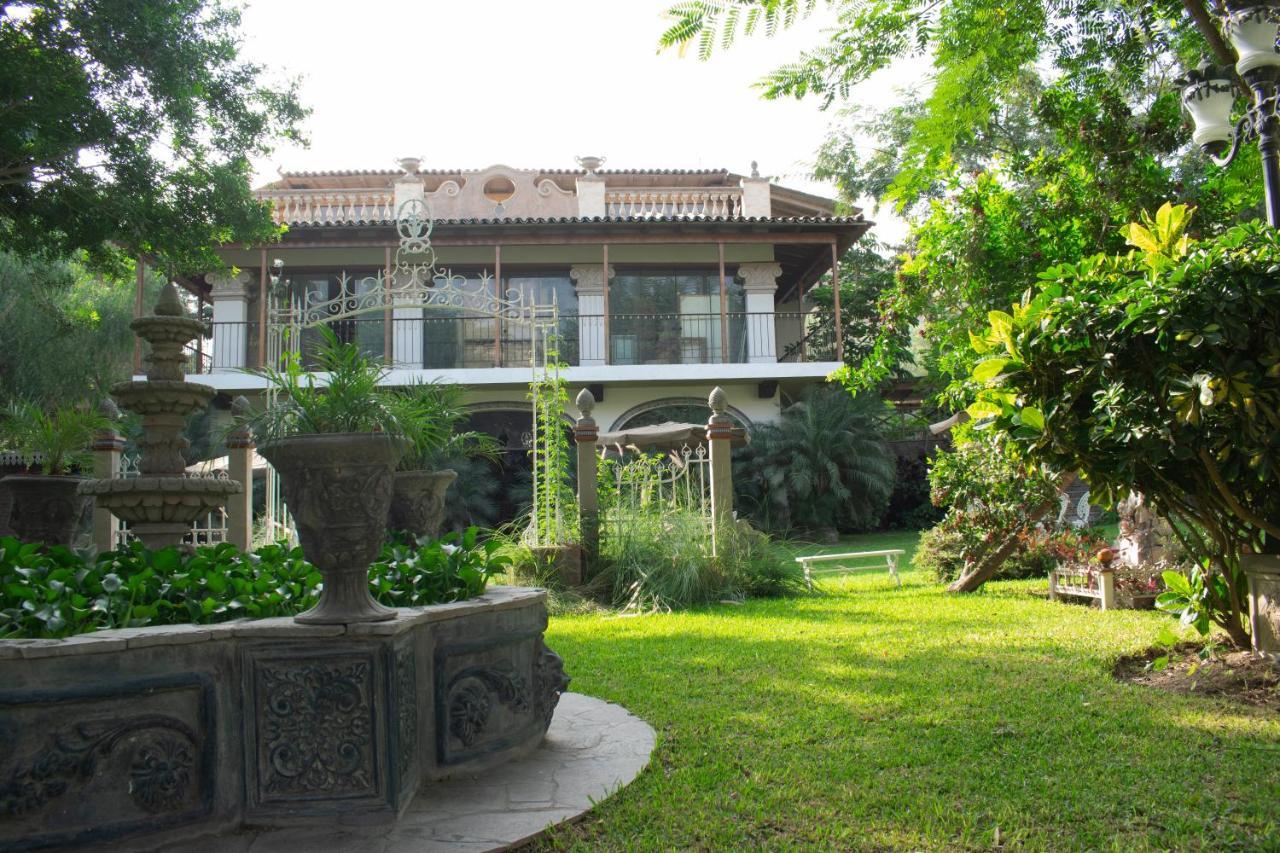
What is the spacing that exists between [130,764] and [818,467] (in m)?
14.5

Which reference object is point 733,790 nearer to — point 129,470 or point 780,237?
point 129,470

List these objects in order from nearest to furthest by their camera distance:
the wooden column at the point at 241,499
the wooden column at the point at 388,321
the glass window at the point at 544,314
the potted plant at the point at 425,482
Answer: the potted plant at the point at 425,482, the wooden column at the point at 241,499, the wooden column at the point at 388,321, the glass window at the point at 544,314

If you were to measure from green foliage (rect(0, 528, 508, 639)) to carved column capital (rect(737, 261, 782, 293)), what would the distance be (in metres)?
14.8

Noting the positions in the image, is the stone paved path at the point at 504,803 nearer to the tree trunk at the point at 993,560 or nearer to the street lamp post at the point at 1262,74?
the street lamp post at the point at 1262,74

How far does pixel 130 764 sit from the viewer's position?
2.74m

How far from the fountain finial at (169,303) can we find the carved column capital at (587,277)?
13236 mm

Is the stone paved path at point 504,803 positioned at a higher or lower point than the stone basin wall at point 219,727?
lower

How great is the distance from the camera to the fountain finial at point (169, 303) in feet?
17.1

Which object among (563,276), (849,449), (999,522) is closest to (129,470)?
(563,276)

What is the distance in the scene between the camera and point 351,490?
2.98 metres

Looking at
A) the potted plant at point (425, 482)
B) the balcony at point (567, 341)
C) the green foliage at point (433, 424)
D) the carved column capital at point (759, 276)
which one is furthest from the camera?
the carved column capital at point (759, 276)

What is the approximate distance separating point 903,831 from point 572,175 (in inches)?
744

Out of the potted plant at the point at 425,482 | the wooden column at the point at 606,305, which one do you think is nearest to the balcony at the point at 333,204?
the wooden column at the point at 606,305

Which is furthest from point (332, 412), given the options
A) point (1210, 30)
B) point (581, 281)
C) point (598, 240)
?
point (581, 281)
